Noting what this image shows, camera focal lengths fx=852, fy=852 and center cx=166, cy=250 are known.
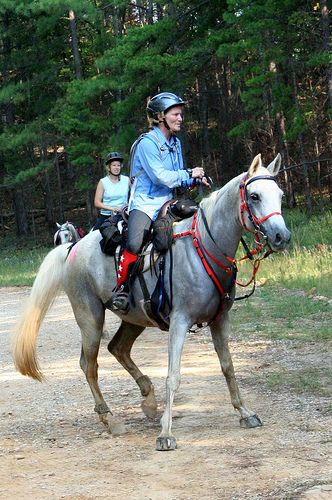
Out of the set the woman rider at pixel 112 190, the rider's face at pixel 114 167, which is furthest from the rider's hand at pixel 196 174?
the rider's face at pixel 114 167

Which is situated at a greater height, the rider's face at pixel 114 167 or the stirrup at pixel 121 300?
the rider's face at pixel 114 167

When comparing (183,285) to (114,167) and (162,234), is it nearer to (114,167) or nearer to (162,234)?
(162,234)

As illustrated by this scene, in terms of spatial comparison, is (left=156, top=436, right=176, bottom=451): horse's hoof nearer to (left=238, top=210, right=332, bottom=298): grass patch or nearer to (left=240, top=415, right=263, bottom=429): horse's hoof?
(left=240, top=415, right=263, bottom=429): horse's hoof

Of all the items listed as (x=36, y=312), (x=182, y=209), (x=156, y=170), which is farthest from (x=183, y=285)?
(x=36, y=312)

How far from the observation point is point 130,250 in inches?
284

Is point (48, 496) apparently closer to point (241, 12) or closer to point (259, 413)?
point (259, 413)

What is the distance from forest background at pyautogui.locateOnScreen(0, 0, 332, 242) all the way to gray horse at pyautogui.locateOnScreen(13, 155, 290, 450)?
47.2 feet

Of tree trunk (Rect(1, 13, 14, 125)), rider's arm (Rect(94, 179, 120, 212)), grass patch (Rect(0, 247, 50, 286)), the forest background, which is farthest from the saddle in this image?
tree trunk (Rect(1, 13, 14, 125))

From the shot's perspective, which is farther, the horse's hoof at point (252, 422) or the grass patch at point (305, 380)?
the grass patch at point (305, 380)

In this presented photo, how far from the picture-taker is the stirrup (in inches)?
285

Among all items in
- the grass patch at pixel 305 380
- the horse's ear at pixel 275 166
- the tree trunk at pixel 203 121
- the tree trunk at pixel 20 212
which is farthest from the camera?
the tree trunk at pixel 20 212

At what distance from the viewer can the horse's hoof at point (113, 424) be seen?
7.30 metres

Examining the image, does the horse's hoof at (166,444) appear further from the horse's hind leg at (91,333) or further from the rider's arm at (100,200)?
the rider's arm at (100,200)

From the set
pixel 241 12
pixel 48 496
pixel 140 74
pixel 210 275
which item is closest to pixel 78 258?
pixel 210 275
